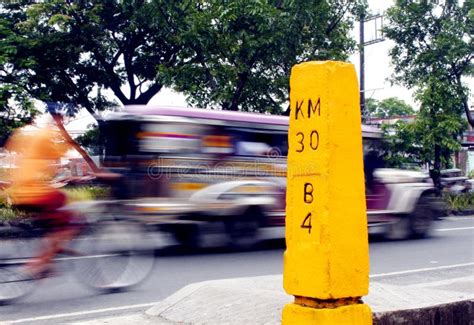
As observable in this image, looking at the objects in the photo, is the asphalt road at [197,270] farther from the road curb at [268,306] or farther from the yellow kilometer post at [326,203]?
the yellow kilometer post at [326,203]

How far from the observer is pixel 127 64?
24.8 meters


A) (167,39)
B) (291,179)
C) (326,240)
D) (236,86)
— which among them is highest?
(167,39)

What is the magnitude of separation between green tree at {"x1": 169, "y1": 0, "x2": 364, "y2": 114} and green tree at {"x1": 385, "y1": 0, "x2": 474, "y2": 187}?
128 inches

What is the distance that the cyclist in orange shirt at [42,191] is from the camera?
7387 mm

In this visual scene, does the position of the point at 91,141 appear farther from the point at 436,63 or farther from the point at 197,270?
the point at 436,63

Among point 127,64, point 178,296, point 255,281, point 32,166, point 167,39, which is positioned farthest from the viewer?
point 127,64

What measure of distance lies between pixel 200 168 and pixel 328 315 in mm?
7803

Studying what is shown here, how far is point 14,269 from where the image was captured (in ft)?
23.9

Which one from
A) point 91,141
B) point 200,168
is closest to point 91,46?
point 91,141

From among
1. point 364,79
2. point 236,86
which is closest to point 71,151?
point 236,86

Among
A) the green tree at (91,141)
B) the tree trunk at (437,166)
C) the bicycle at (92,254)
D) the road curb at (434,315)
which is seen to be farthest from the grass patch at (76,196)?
the tree trunk at (437,166)

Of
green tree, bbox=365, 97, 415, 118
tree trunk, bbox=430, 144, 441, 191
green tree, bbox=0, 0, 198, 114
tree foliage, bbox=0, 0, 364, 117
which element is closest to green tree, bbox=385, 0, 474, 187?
tree trunk, bbox=430, 144, 441, 191

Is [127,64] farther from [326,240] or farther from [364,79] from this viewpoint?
[326,240]

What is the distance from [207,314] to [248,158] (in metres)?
7.17
